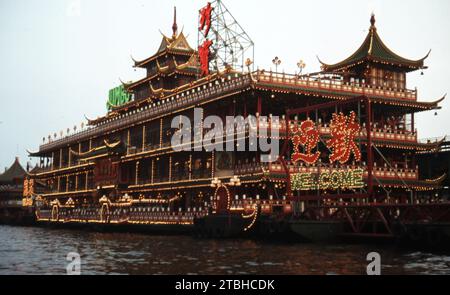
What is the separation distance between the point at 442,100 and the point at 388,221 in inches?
969

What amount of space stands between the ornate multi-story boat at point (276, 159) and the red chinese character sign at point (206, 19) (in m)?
0.11

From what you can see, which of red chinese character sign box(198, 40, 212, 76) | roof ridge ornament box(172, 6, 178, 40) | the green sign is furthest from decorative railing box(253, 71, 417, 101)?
the green sign

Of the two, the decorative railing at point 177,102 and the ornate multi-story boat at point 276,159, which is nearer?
the ornate multi-story boat at point 276,159

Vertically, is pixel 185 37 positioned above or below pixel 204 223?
above

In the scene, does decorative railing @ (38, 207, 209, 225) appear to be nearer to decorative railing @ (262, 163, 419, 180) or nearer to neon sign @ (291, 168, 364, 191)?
decorative railing @ (262, 163, 419, 180)

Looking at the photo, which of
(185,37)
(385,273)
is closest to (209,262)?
(385,273)

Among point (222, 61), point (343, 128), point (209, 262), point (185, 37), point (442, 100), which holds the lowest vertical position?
point (209, 262)

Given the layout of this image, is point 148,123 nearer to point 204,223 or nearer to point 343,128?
point 204,223

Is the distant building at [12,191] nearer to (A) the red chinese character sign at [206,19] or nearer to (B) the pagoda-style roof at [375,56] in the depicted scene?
(A) the red chinese character sign at [206,19]

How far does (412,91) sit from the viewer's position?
5653cm

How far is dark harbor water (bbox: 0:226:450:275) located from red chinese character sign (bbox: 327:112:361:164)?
6.35m

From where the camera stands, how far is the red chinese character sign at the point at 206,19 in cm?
6131

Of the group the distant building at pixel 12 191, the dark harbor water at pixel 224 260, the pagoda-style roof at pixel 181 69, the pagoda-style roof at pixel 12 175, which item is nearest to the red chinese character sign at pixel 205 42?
the pagoda-style roof at pixel 181 69

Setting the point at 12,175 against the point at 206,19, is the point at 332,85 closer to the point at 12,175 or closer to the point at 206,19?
the point at 206,19
